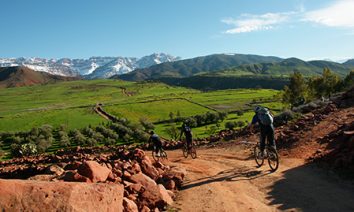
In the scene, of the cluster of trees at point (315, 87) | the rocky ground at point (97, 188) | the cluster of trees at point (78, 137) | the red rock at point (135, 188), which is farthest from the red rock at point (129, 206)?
the cluster of trees at point (315, 87)

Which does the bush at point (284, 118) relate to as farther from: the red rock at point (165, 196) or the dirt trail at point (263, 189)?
the red rock at point (165, 196)

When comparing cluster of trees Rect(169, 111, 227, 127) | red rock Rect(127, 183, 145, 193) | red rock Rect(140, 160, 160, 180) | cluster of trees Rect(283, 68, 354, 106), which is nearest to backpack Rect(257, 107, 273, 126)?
red rock Rect(140, 160, 160, 180)

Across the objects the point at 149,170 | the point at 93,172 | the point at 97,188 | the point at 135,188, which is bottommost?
the point at 149,170

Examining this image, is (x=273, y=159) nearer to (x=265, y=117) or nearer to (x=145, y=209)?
(x=265, y=117)

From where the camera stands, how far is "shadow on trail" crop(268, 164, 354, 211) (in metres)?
13.1

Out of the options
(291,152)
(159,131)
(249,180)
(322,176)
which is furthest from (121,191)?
(159,131)

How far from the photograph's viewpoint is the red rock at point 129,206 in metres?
12.3

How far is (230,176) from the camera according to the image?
58.4 feet

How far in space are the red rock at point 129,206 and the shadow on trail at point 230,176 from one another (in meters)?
4.05

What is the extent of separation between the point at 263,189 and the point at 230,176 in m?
2.65

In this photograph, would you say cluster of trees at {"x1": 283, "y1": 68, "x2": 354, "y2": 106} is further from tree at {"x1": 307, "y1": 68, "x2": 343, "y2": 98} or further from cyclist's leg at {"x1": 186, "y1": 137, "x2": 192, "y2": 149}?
cyclist's leg at {"x1": 186, "y1": 137, "x2": 192, "y2": 149}

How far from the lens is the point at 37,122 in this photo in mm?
145250

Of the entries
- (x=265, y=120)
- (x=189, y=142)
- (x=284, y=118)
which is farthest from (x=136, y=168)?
(x=284, y=118)

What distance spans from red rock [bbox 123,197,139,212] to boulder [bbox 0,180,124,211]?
984 millimetres
